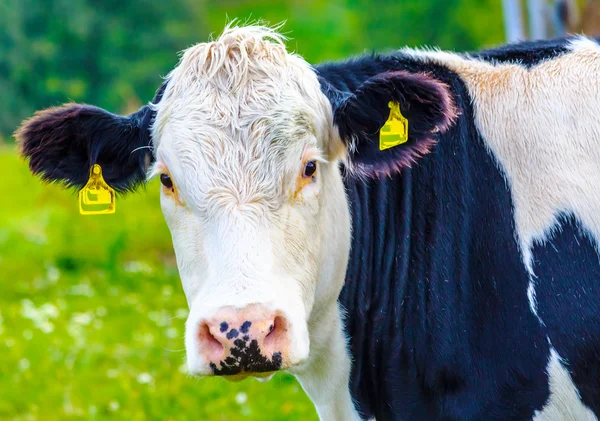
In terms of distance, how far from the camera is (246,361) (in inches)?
119

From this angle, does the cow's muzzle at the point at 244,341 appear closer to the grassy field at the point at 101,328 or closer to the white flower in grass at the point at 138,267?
the grassy field at the point at 101,328

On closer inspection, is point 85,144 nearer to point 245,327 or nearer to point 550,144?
point 245,327

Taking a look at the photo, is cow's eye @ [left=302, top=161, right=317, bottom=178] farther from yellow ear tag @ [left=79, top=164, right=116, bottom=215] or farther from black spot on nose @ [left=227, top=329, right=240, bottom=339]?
yellow ear tag @ [left=79, top=164, right=116, bottom=215]

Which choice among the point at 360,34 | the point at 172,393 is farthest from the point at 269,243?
the point at 360,34

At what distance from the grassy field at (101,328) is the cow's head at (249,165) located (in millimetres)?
697

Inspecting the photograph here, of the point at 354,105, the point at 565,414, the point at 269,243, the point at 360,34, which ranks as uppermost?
the point at 360,34

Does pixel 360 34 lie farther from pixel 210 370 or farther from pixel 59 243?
pixel 210 370

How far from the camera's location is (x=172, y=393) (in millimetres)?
6484

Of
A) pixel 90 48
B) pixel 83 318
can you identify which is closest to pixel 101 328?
pixel 83 318

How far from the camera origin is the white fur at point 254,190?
3156 millimetres

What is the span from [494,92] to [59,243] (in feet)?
30.6

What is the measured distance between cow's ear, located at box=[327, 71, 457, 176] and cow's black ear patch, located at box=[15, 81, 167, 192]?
883mm

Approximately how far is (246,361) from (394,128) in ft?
4.15

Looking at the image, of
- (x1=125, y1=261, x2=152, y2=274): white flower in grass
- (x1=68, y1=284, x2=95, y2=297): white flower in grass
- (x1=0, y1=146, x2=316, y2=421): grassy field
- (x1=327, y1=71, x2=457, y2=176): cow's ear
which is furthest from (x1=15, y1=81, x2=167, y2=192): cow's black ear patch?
(x1=125, y1=261, x2=152, y2=274): white flower in grass
